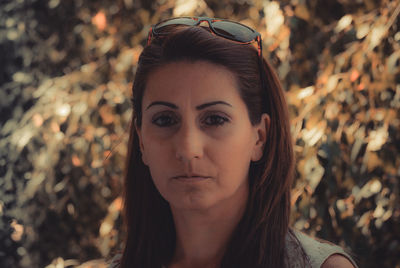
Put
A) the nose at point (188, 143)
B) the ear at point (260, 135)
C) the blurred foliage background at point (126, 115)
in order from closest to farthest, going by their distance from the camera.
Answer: the nose at point (188, 143), the ear at point (260, 135), the blurred foliage background at point (126, 115)

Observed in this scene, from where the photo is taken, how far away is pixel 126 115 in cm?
179

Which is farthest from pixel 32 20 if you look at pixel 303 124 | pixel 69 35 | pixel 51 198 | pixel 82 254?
pixel 303 124

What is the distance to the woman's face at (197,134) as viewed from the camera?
2.91 ft

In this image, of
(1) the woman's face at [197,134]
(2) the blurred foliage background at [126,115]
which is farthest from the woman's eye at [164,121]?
(2) the blurred foliage background at [126,115]

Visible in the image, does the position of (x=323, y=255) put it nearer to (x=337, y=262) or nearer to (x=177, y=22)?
(x=337, y=262)

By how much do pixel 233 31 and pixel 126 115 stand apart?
89 centimetres

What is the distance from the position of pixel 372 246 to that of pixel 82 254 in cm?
133

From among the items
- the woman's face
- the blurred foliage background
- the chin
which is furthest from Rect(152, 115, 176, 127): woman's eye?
the blurred foliage background

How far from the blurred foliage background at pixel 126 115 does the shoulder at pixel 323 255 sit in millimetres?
416

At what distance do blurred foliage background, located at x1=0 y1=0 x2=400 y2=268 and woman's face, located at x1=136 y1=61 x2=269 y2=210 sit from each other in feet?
1.49

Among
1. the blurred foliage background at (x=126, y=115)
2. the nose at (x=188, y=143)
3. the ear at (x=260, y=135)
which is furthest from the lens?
the blurred foliage background at (x=126, y=115)

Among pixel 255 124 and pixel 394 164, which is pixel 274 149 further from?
pixel 394 164

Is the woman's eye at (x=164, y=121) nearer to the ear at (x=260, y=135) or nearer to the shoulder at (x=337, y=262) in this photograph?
the ear at (x=260, y=135)

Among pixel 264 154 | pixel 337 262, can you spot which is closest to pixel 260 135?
pixel 264 154
